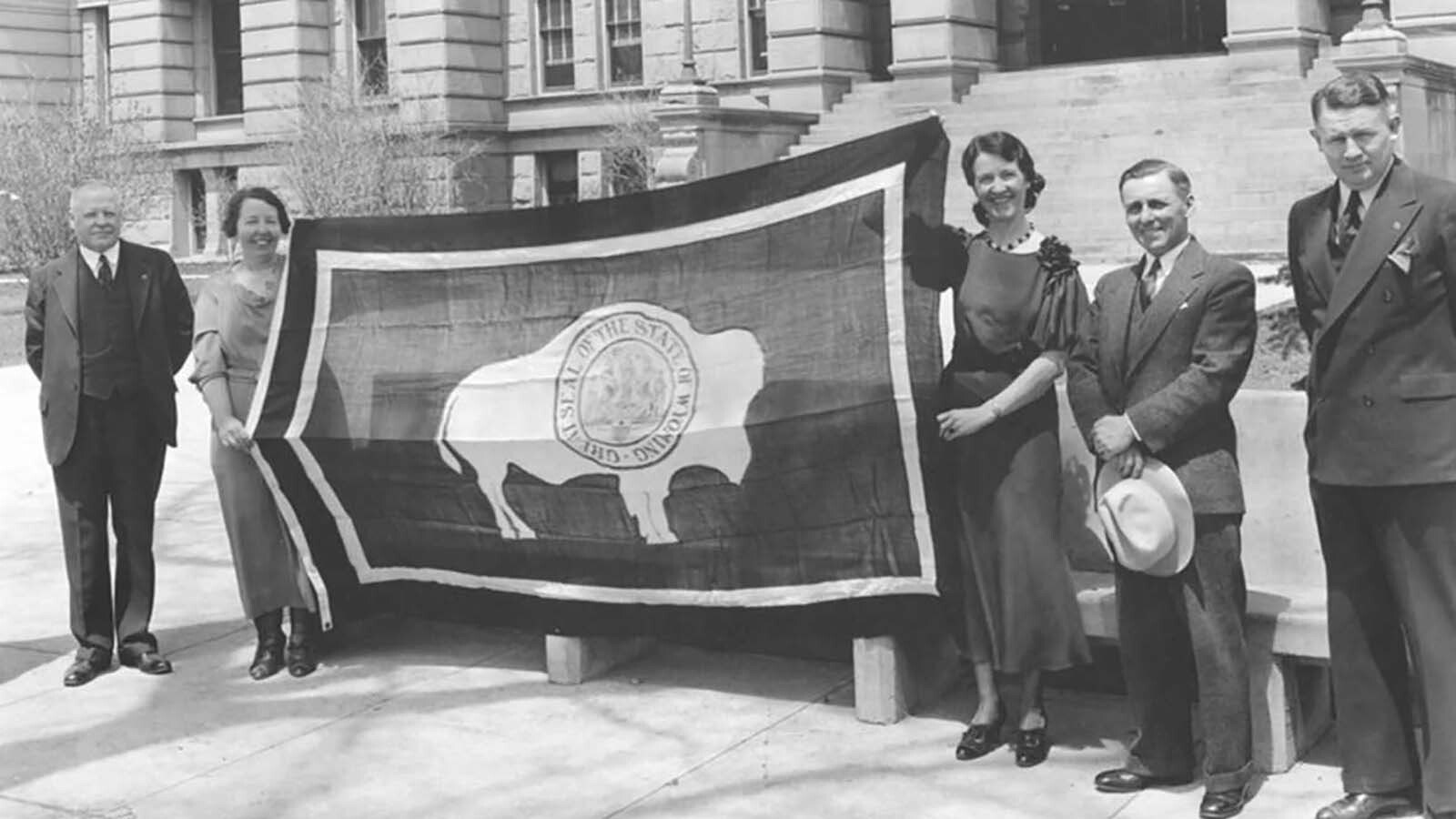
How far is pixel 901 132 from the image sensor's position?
630cm

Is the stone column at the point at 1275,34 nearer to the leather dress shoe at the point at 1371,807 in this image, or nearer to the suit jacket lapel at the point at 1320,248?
the suit jacket lapel at the point at 1320,248

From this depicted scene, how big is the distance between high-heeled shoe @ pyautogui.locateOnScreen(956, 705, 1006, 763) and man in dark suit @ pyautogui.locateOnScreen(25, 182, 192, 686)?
3737 millimetres

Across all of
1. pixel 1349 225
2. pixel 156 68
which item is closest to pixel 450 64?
pixel 156 68

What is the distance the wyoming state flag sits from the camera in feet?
21.0

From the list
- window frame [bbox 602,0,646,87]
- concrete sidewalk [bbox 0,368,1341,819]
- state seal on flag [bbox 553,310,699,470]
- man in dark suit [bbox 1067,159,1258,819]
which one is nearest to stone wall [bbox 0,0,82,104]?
window frame [bbox 602,0,646,87]

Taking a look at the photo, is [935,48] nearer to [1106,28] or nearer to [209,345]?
[1106,28]

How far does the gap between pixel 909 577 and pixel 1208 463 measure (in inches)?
53.3

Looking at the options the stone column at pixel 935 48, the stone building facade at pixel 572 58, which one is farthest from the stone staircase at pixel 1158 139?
the stone column at pixel 935 48

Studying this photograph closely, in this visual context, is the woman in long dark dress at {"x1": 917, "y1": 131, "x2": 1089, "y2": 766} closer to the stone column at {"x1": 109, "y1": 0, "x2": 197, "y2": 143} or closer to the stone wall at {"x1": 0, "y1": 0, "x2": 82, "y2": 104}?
the stone column at {"x1": 109, "y1": 0, "x2": 197, "y2": 143}

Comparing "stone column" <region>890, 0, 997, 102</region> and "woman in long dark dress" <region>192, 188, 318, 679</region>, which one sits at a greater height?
"stone column" <region>890, 0, 997, 102</region>

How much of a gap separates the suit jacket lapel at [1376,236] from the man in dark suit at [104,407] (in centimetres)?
517

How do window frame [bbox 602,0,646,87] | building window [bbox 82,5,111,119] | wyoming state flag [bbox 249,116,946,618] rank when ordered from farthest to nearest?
1. building window [bbox 82,5,111,119]
2. window frame [bbox 602,0,646,87]
3. wyoming state flag [bbox 249,116,946,618]

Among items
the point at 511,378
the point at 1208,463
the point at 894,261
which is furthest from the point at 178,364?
the point at 1208,463

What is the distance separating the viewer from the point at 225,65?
39750 mm
